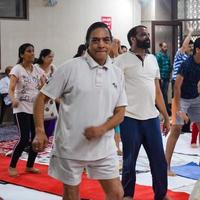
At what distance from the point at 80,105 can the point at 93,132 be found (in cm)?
19

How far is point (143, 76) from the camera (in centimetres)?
→ 429

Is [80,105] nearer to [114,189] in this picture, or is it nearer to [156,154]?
[114,189]

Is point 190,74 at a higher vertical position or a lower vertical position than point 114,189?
higher

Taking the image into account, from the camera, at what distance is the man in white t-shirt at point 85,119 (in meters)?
3.14

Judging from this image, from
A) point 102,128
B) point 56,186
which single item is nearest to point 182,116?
point 56,186

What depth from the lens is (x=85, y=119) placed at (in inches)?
124

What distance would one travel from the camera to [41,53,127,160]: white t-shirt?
10.3ft

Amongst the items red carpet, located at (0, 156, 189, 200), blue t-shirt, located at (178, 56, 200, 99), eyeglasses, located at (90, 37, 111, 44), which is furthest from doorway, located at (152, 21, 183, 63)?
eyeglasses, located at (90, 37, 111, 44)

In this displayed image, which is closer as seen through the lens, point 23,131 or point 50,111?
point 23,131

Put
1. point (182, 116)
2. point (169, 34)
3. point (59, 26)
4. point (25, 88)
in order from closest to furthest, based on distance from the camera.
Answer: point (182, 116) → point (25, 88) → point (59, 26) → point (169, 34)

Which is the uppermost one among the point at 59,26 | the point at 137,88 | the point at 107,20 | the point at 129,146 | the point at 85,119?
the point at 107,20

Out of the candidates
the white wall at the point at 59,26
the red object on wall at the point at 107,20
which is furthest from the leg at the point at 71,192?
the red object on wall at the point at 107,20

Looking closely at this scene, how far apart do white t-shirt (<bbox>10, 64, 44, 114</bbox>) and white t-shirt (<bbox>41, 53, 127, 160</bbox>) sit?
8.03ft

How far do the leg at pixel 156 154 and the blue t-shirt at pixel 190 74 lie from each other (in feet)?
3.88
